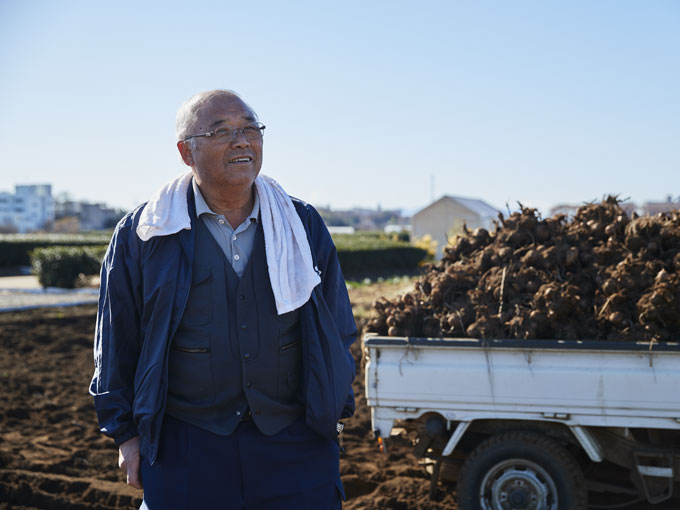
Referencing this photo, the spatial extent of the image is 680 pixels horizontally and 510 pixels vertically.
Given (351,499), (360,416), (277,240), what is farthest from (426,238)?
(277,240)

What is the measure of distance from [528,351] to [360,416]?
3.17 metres

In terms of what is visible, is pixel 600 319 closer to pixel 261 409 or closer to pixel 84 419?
pixel 261 409

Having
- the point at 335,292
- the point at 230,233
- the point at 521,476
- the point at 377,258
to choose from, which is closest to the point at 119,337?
the point at 230,233

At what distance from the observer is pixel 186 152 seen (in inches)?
99.1

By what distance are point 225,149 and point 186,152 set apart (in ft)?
0.66

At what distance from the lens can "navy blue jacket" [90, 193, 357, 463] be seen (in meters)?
2.35

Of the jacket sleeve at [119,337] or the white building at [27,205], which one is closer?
the jacket sleeve at [119,337]

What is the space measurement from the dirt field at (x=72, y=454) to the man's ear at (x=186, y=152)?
245cm

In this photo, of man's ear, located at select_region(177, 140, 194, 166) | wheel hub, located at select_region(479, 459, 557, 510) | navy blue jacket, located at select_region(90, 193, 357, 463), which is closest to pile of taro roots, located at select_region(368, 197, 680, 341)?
wheel hub, located at select_region(479, 459, 557, 510)

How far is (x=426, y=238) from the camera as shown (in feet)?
86.7

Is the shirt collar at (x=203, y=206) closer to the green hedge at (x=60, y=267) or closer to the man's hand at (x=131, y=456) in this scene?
the man's hand at (x=131, y=456)

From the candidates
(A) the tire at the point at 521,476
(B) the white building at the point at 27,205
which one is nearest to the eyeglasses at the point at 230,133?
(A) the tire at the point at 521,476

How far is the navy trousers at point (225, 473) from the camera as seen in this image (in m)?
2.41

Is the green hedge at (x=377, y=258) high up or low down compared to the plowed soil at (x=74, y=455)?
up
